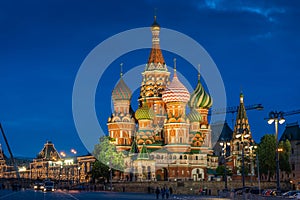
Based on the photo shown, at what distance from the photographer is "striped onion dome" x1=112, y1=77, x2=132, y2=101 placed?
123312 mm

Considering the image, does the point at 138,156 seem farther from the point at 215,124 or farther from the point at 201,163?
the point at 215,124

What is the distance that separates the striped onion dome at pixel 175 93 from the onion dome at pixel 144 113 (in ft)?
15.6

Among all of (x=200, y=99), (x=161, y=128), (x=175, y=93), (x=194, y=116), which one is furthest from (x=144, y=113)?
(x=200, y=99)

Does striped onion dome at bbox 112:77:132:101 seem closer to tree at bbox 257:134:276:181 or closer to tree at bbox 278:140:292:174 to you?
tree at bbox 257:134:276:181

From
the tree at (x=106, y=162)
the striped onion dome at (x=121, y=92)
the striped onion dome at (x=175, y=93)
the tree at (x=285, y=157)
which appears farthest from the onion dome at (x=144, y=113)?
the tree at (x=285, y=157)

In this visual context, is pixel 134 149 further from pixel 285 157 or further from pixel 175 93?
pixel 285 157

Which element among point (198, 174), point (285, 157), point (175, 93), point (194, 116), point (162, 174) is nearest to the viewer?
point (285, 157)

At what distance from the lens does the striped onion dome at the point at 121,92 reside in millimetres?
123312

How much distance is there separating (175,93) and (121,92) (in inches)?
528

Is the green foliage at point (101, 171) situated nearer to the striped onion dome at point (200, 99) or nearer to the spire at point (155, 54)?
the spire at point (155, 54)

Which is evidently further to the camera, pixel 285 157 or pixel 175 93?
pixel 175 93

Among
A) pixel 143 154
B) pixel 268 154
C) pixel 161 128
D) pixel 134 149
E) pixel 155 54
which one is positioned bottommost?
pixel 268 154

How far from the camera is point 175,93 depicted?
380 feet

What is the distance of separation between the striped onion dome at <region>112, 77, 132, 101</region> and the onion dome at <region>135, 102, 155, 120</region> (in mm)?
4257
